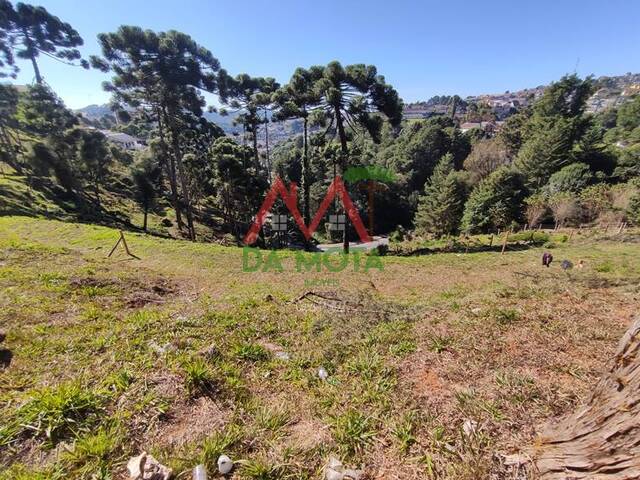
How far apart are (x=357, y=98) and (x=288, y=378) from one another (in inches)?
520

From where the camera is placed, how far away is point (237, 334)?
4.32m

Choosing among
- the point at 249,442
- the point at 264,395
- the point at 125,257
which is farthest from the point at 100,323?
the point at 125,257

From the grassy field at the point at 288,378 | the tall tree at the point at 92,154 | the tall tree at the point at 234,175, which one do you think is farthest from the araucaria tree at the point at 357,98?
the tall tree at the point at 92,154

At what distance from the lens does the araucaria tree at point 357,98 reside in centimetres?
1313

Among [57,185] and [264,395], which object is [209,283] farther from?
[57,185]

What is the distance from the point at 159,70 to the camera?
17969 millimetres

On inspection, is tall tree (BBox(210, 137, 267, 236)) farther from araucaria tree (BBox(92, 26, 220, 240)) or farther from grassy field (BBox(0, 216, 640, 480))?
grassy field (BBox(0, 216, 640, 480))

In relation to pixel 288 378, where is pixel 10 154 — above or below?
above

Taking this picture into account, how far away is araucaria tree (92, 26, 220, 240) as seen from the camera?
17297mm

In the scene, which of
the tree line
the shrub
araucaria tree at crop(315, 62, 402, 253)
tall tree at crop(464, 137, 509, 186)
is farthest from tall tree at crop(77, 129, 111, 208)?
tall tree at crop(464, 137, 509, 186)

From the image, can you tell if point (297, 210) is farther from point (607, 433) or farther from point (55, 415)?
point (607, 433)

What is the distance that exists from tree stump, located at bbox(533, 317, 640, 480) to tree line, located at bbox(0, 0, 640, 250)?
43.3ft

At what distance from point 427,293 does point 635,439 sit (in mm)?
8150

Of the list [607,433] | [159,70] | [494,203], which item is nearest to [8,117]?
[159,70]
